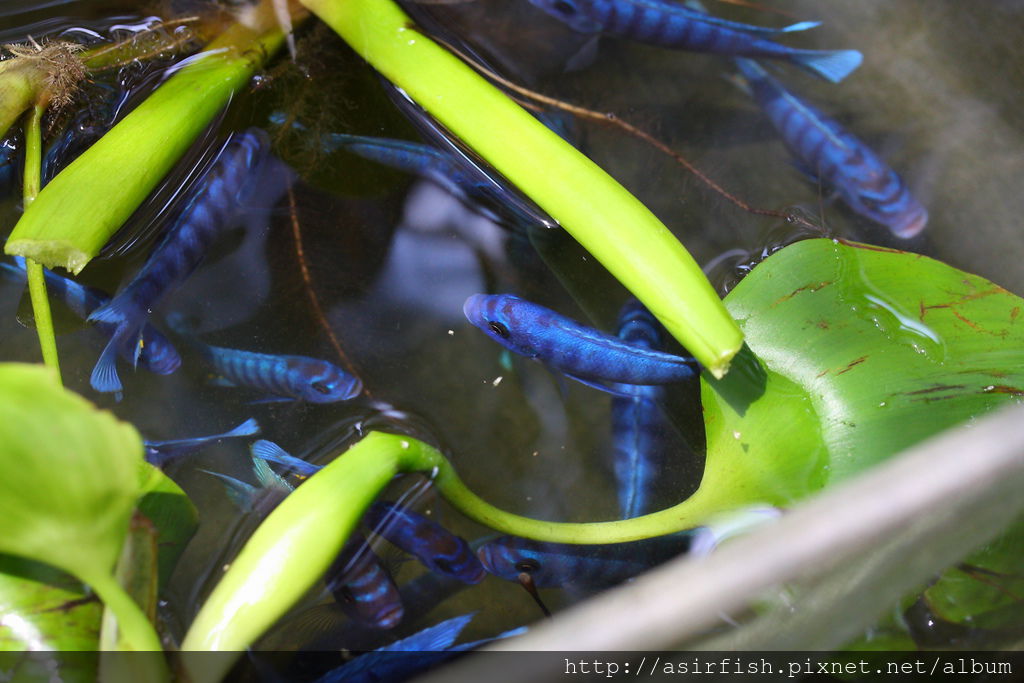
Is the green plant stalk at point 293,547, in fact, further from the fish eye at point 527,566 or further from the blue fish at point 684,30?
the blue fish at point 684,30

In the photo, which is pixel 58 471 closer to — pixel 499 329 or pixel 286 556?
pixel 286 556

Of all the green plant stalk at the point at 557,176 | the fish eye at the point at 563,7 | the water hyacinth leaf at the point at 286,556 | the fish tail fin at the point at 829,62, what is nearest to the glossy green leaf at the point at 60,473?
the water hyacinth leaf at the point at 286,556

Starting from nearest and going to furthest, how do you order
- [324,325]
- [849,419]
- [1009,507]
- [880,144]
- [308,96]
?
[1009,507]
[849,419]
[324,325]
[308,96]
[880,144]

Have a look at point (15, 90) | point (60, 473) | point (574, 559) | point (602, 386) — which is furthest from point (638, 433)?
point (15, 90)

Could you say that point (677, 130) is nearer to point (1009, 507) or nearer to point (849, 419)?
point (849, 419)

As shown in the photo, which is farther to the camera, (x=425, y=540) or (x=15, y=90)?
(x=15, y=90)

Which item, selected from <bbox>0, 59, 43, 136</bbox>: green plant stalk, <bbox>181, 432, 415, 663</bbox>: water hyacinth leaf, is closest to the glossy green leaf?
<bbox>181, 432, 415, 663</bbox>: water hyacinth leaf

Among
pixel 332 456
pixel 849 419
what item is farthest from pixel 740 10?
pixel 332 456
